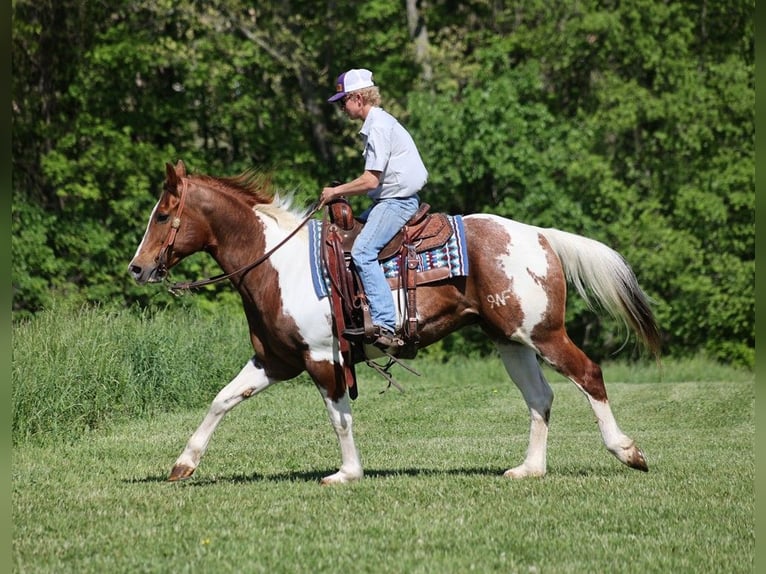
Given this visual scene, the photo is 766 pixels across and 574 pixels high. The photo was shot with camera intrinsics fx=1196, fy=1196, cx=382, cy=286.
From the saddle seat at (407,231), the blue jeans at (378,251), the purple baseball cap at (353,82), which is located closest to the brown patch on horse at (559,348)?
the saddle seat at (407,231)

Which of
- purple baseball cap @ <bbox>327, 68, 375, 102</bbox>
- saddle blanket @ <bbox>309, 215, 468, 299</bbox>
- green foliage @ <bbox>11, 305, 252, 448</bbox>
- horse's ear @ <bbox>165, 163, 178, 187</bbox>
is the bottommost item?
green foliage @ <bbox>11, 305, 252, 448</bbox>

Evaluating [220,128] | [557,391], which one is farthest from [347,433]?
[220,128]

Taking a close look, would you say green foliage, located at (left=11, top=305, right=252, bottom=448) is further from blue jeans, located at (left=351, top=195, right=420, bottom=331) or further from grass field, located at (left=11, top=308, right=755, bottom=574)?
blue jeans, located at (left=351, top=195, right=420, bottom=331)

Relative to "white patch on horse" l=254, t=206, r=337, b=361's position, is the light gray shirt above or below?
above

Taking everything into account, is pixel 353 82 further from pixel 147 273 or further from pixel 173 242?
pixel 147 273

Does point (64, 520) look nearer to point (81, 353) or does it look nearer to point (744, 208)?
point (81, 353)

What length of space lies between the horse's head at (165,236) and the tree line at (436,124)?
19955 millimetres

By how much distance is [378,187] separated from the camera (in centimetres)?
940

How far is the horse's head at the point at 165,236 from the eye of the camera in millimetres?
9438

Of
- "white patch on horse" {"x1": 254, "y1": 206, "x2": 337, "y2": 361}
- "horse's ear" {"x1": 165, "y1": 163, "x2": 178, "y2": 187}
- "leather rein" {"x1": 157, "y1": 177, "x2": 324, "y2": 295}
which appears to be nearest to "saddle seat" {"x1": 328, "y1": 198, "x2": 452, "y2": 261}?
"leather rein" {"x1": 157, "y1": 177, "x2": 324, "y2": 295}

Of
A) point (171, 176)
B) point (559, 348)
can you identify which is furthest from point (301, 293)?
point (559, 348)

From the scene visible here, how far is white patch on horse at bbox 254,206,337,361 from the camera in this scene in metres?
9.22

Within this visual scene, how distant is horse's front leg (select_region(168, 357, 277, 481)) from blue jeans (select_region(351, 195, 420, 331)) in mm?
1109

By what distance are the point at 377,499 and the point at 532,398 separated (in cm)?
191
